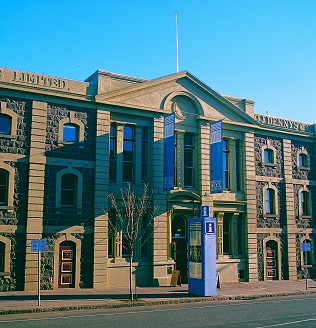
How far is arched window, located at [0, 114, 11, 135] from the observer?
23.1 meters

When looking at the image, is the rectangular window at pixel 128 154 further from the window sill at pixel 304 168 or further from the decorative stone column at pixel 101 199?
the window sill at pixel 304 168

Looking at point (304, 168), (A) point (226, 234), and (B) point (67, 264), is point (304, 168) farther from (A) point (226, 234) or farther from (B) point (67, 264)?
(B) point (67, 264)

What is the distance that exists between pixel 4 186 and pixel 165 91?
447 inches

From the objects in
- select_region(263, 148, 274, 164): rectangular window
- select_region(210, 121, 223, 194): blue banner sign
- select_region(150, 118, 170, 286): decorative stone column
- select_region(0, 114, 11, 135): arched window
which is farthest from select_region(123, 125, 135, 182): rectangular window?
select_region(263, 148, 274, 164): rectangular window

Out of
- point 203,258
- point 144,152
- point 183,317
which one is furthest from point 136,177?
point 183,317

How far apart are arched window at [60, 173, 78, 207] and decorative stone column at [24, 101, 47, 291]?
1.25 metres

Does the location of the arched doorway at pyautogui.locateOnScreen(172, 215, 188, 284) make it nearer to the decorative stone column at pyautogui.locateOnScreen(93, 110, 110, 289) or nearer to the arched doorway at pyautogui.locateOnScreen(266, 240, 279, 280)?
the decorative stone column at pyautogui.locateOnScreen(93, 110, 110, 289)

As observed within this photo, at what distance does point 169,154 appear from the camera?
26.2m

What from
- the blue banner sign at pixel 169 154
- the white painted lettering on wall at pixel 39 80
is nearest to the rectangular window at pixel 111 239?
the blue banner sign at pixel 169 154

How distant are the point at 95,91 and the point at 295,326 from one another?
16.8 m

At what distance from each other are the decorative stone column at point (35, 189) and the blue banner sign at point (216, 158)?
394 inches

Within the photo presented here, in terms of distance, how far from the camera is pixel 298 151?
33594mm

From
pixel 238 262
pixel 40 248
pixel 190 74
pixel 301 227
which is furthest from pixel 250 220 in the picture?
pixel 40 248

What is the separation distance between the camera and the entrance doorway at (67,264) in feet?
77.3
